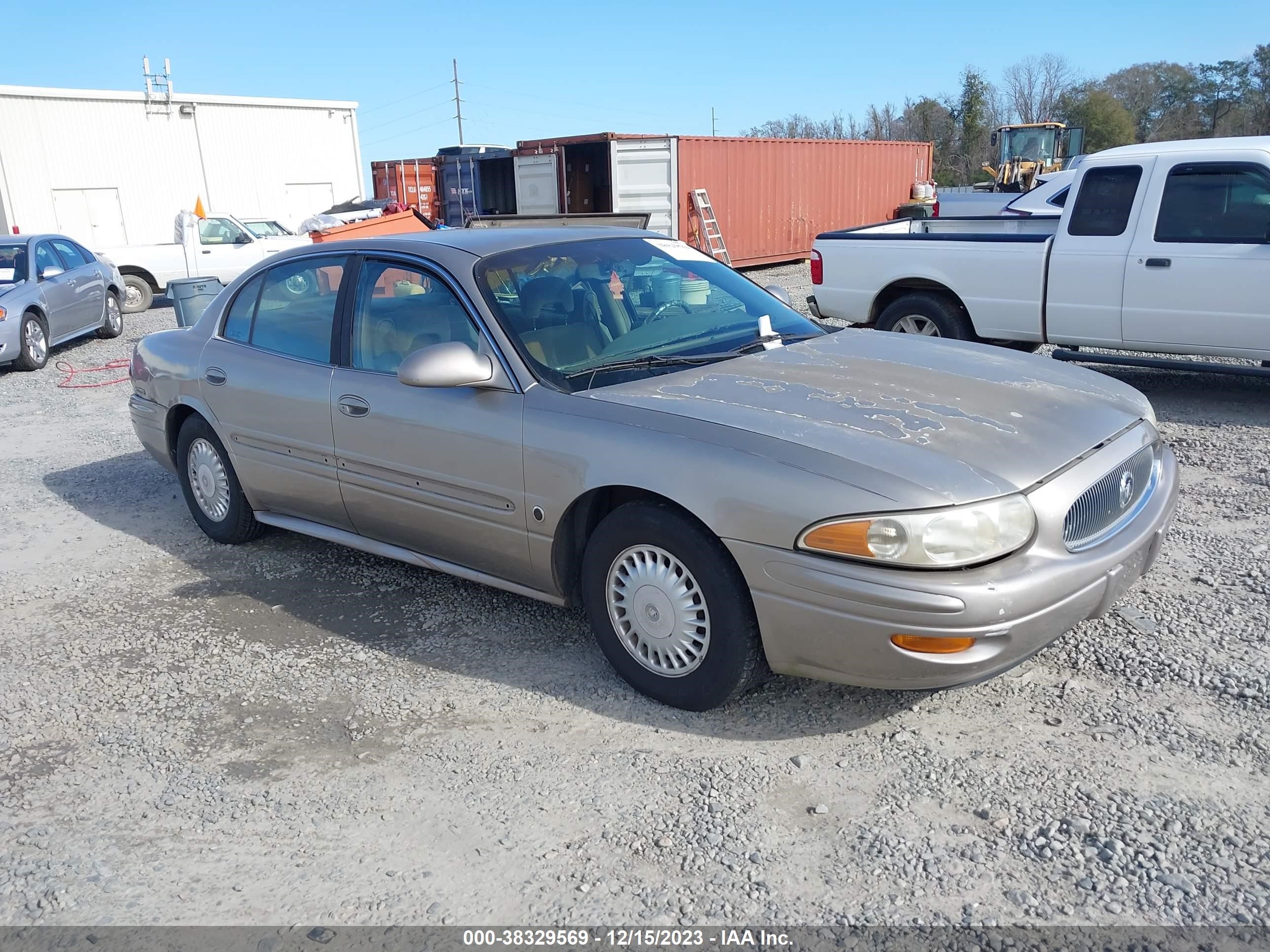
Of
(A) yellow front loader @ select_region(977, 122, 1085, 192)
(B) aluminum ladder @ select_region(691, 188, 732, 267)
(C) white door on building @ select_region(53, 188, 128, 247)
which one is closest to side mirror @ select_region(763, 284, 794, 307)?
(B) aluminum ladder @ select_region(691, 188, 732, 267)

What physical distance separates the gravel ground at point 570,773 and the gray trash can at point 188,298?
7.94m

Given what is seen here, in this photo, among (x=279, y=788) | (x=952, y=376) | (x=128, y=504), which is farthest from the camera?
(x=128, y=504)

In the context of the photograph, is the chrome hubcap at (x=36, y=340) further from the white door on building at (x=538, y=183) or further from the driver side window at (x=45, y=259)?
the white door on building at (x=538, y=183)

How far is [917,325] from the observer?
28.6 feet

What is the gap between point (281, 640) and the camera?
4387mm

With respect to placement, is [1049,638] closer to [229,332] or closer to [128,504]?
[229,332]

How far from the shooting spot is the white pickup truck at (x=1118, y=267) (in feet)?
23.5

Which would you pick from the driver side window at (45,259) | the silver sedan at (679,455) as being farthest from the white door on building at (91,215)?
the silver sedan at (679,455)

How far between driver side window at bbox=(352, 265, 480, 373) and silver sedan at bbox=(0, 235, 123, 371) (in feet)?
29.2

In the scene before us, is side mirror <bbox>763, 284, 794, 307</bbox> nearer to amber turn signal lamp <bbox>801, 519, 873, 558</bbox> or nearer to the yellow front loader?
amber turn signal lamp <bbox>801, 519, 873, 558</bbox>

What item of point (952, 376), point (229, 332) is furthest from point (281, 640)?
point (952, 376)

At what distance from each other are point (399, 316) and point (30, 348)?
31.2 ft

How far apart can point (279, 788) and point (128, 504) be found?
3.88 m

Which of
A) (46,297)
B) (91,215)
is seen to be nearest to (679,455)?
(46,297)
